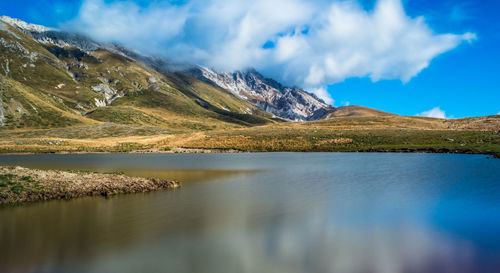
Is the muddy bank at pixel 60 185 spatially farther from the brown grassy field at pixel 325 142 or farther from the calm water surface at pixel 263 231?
the brown grassy field at pixel 325 142

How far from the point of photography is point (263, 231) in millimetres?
15328

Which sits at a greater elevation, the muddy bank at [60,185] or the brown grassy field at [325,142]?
the brown grassy field at [325,142]

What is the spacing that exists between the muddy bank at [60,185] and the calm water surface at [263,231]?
1683 millimetres

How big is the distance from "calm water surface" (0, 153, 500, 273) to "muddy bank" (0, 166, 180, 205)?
5.52 ft

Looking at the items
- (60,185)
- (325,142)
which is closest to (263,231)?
(60,185)

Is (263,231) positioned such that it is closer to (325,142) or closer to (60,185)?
(60,185)

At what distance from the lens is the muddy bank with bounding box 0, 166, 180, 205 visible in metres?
22.8

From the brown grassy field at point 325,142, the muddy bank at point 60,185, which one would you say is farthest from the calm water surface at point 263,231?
the brown grassy field at point 325,142

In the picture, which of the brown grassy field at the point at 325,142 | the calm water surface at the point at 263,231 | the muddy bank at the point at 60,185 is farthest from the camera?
the brown grassy field at the point at 325,142

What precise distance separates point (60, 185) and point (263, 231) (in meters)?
18.6

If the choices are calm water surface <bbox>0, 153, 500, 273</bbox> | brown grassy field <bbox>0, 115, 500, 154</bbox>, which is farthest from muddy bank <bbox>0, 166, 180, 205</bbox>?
brown grassy field <bbox>0, 115, 500, 154</bbox>

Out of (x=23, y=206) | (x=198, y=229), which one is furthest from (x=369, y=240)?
(x=23, y=206)

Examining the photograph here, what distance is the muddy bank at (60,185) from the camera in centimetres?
2275

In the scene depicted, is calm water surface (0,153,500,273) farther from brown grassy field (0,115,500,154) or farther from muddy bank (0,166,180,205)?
brown grassy field (0,115,500,154)
